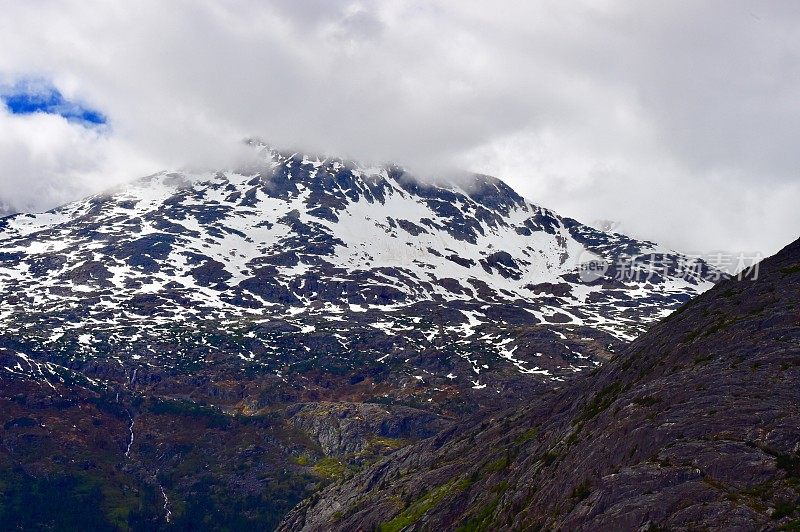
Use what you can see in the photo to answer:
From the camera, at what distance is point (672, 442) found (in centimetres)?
6469

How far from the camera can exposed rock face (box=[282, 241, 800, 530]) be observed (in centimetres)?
5625

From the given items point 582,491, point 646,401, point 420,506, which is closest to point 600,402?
point 646,401

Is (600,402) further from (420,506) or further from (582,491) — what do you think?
(420,506)

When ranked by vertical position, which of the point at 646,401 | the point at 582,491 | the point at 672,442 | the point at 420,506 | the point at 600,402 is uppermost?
the point at 646,401

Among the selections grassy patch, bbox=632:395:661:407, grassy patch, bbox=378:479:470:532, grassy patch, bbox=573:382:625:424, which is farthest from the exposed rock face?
grassy patch, bbox=378:479:470:532

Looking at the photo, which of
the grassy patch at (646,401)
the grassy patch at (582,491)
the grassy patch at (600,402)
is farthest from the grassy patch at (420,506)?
the grassy patch at (582,491)

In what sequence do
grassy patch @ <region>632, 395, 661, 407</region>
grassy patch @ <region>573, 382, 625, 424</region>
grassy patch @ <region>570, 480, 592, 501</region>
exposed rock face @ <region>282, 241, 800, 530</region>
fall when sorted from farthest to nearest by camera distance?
grassy patch @ <region>573, 382, 625, 424</region> → grassy patch @ <region>632, 395, 661, 407</region> → grassy patch @ <region>570, 480, 592, 501</region> → exposed rock face @ <region>282, 241, 800, 530</region>

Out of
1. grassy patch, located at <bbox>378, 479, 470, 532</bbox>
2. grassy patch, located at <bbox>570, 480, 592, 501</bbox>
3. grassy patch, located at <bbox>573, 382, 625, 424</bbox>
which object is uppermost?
grassy patch, located at <bbox>573, 382, 625, 424</bbox>

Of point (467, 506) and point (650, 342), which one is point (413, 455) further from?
point (650, 342)

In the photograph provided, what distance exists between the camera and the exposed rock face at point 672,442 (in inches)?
2215

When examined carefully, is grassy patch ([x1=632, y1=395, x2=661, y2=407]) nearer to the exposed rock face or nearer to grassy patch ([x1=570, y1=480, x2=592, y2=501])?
the exposed rock face

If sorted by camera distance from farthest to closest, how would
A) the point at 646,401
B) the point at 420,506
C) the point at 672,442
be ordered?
the point at 420,506 → the point at 646,401 → the point at 672,442

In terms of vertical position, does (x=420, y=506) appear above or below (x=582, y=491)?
below

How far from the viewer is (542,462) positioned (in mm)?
87875
